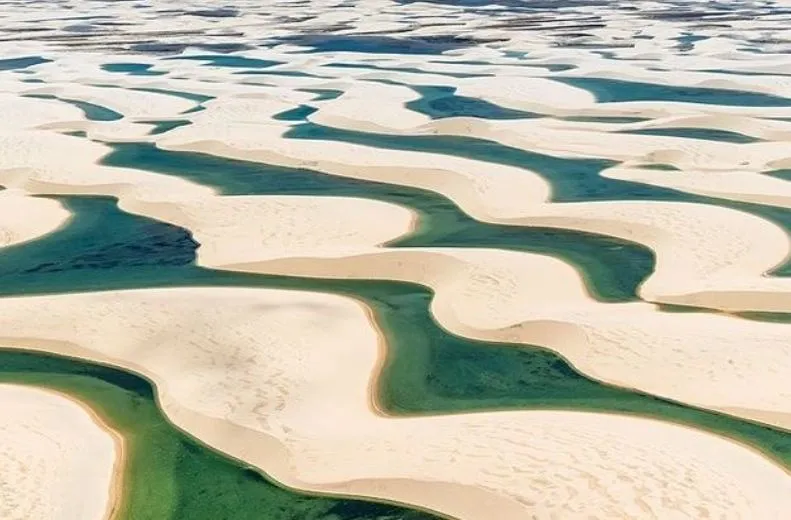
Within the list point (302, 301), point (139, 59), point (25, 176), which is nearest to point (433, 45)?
point (139, 59)

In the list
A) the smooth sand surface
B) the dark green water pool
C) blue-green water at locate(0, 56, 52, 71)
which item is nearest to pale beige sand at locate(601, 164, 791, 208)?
the smooth sand surface

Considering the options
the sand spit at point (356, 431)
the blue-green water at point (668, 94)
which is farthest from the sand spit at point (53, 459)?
the blue-green water at point (668, 94)

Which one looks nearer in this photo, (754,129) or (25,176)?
(25,176)

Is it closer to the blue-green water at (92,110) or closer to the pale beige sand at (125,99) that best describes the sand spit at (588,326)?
the blue-green water at (92,110)

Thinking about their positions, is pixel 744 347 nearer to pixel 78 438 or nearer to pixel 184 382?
pixel 184 382

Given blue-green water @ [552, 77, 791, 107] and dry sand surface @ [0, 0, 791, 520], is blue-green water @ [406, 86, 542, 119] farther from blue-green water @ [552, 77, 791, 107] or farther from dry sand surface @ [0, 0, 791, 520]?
blue-green water @ [552, 77, 791, 107]
